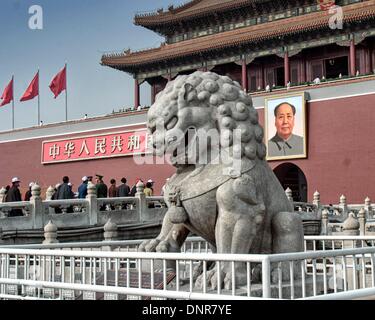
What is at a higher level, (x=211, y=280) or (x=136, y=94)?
(x=136, y=94)

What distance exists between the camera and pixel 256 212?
14.6 ft

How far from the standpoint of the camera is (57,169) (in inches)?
1000

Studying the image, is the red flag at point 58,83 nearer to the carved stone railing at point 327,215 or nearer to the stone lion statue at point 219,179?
the carved stone railing at point 327,215

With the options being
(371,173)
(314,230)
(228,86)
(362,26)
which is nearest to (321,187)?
(371,173)

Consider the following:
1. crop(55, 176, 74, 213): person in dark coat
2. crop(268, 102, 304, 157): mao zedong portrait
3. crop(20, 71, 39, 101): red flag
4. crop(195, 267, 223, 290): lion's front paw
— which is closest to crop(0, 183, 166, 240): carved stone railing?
crop(55, 176, 74, 213): person in dark coat

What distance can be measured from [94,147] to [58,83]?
2.91 metres

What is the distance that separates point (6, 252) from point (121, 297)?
1.02m

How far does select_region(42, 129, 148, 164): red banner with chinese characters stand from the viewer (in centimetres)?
2300

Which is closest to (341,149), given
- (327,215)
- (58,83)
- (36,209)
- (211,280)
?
(327,215)

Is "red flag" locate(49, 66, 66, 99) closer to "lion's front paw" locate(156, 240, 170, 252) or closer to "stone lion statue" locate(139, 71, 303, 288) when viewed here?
"stone lion statue" locate(139, 71, 303, 288)

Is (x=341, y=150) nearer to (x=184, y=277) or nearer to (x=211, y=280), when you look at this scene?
(x=184, y=277)

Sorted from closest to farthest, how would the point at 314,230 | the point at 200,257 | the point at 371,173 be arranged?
the point at 200,257 < the point at 314,230 < the point at 371,173
